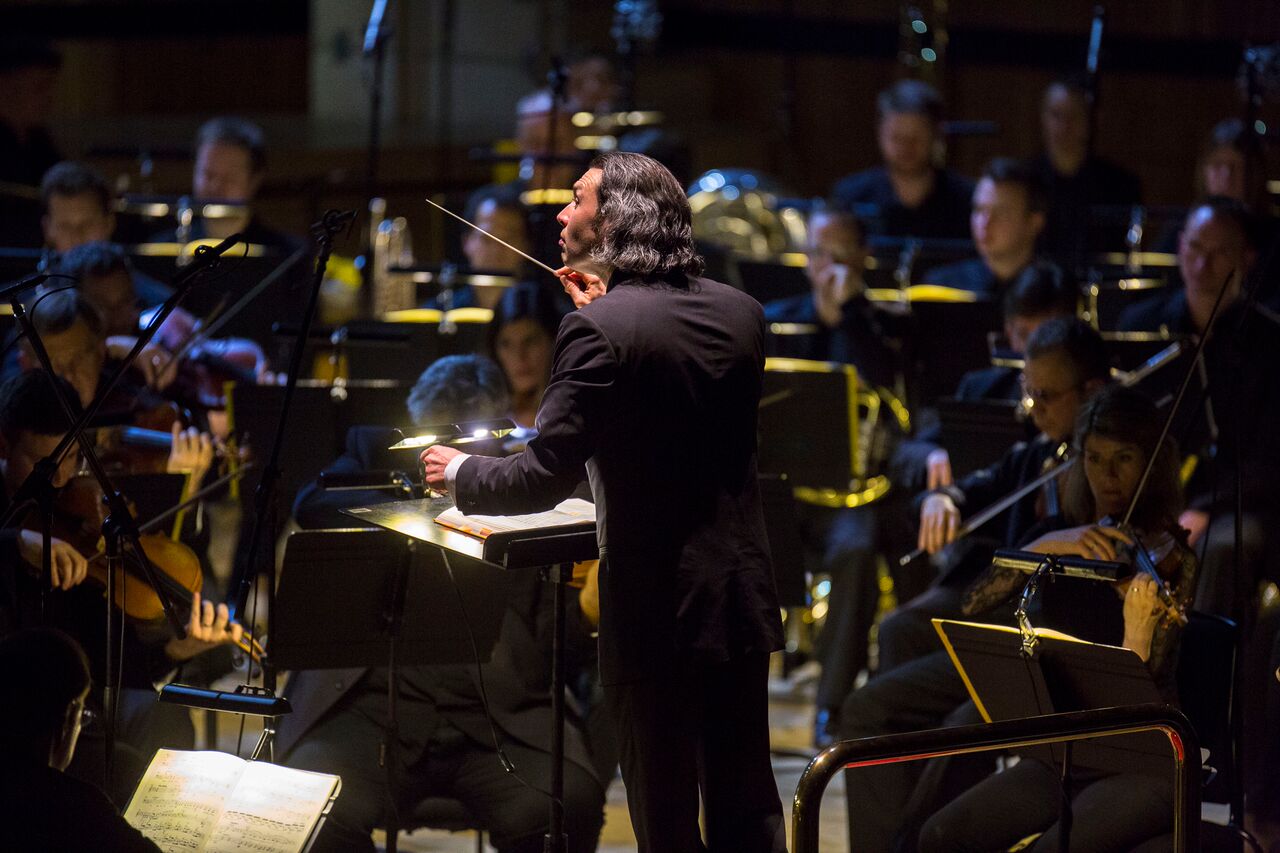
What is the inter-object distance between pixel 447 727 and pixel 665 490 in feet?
3.75

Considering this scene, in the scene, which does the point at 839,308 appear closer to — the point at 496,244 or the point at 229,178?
the point at 496,244

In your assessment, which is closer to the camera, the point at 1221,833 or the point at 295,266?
the point at 1221,833

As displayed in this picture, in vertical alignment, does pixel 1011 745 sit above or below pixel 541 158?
below

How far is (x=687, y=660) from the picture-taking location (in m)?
2.66

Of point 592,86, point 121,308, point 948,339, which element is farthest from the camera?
point 592,86

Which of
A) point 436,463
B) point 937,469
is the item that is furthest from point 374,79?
point 436,463

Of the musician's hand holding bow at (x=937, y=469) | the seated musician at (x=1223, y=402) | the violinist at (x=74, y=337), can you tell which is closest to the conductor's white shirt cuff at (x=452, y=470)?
the violinist at (x=74, y=337)

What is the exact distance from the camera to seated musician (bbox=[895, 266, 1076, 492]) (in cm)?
439

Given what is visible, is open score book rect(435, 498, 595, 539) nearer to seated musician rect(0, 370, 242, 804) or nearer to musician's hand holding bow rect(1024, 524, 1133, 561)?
seated musician rect(0, 370, 242, 804)

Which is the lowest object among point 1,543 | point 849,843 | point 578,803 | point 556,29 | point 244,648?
point 849,843

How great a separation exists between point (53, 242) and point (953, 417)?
2.98 m

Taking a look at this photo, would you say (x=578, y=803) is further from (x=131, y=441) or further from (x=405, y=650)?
(x=131, y=441)

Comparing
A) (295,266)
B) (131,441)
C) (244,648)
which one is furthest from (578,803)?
(295,266)

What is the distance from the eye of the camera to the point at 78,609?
11.4ft
